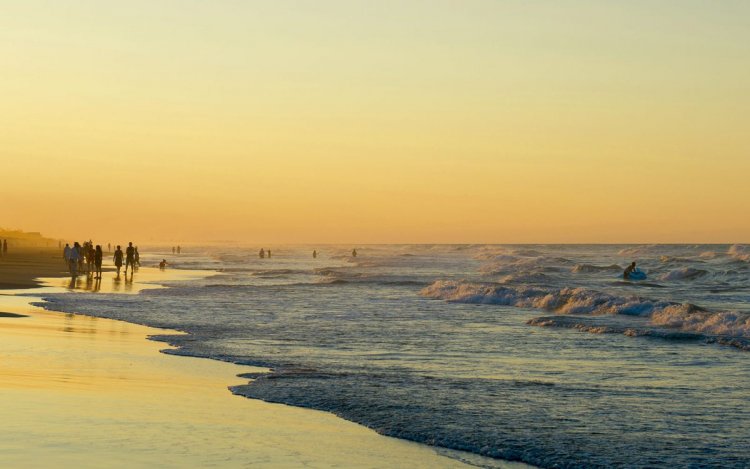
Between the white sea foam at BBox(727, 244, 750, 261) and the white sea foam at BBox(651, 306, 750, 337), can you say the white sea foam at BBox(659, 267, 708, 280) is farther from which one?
the white sea foam at BBox(651, 306, 750, 337)

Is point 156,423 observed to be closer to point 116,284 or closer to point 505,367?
point 505,367

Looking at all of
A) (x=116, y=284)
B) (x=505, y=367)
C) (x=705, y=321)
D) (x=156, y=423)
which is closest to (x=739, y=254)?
(x=116, y=284)

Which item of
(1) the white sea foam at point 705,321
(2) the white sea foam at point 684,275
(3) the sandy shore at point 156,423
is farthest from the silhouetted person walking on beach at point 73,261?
(2) the white sea foam at point 684,275

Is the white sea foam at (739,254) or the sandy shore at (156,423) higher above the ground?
the white sea foam at (739,254)

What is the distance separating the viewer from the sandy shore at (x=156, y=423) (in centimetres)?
892

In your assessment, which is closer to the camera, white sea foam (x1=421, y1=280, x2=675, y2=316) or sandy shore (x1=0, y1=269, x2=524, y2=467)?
sandy shore (x1=0, y1=269, x2=524, y2=467)

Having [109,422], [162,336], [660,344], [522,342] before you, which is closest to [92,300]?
[162,336]

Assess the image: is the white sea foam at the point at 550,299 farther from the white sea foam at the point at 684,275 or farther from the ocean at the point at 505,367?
the white sea foam at the point at 684,275

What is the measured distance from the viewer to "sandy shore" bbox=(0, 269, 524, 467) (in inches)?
351

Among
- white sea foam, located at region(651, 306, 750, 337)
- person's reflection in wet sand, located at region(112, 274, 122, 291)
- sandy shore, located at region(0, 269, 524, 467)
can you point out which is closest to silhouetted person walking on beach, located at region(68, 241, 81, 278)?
person's reflection in wet sand, located at region(112, 274, 122, 291)

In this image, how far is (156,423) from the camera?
10.4 m

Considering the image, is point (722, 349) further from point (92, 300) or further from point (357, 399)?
point (92, 300)

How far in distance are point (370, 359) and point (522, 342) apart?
5.07 meters

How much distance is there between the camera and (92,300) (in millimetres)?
32625
